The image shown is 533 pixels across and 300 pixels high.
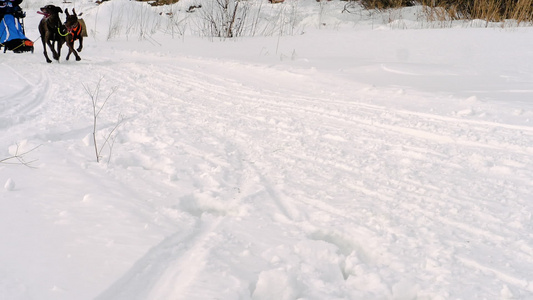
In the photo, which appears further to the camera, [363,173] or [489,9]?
[489,9]

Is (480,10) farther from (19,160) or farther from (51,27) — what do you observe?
(19,160)

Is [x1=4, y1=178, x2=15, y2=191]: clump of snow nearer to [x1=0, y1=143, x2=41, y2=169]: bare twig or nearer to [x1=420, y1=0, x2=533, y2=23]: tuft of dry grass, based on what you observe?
[x1=0, y1=143, x2=41, y2=169]: bare twig

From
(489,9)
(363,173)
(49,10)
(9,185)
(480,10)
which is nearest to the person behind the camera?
(9,185)

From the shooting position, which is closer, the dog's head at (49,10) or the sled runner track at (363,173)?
the sled runner track at (363,173)

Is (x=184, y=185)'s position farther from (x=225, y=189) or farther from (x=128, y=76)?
(x=128, y=76)

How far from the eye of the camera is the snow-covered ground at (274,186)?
1828 millimetres

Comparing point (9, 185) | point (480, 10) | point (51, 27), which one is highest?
point (480, 10)

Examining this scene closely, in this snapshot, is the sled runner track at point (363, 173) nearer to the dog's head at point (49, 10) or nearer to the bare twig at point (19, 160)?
the bare twig at point (19, 160)

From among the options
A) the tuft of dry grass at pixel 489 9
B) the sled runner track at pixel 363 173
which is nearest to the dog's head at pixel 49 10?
the sled runner track at pixel 363 173

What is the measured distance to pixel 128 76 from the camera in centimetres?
610

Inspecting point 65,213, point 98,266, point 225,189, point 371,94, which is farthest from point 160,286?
point 371,94

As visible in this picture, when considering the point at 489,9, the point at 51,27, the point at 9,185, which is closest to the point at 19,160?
the point at 9,185

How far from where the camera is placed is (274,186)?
2.75 meters

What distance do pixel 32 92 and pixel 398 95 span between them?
3970 millimetres
